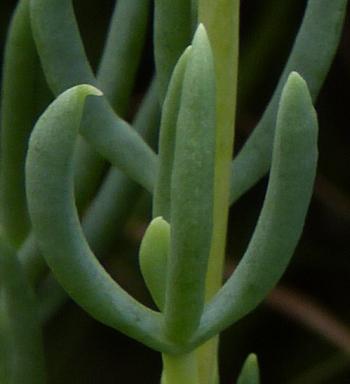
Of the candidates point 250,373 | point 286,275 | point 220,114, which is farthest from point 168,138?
point 286,275

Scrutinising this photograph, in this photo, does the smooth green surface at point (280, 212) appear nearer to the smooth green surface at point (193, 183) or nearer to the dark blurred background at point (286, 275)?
the smooth green surface at point (193, 183)

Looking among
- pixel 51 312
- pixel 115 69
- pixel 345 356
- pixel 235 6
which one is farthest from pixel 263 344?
pixel 235 6

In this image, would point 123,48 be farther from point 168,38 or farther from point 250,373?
point 250,373

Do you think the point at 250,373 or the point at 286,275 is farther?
the point at 286,275

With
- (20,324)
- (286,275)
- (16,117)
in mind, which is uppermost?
(16,117)

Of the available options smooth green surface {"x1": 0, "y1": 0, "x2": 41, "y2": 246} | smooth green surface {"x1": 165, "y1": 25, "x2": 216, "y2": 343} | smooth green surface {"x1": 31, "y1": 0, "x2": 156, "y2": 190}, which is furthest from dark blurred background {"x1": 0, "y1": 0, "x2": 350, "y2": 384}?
smooth green surface {"x1": 165, "y1": 25, "x2": 216, "y2": 343}

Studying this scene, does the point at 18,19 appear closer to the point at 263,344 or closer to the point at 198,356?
the point at 198,356
